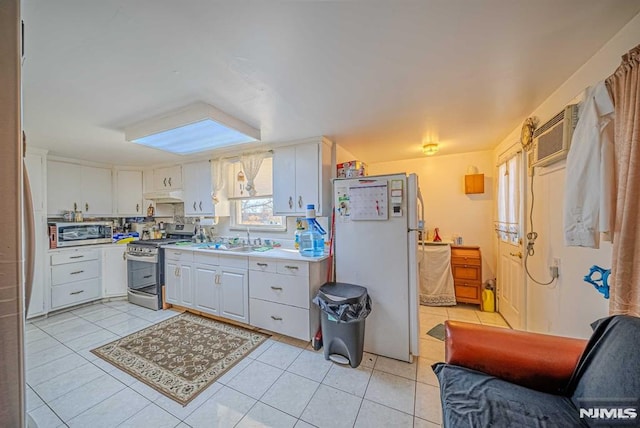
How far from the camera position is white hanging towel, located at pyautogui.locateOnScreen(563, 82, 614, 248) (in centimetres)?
112

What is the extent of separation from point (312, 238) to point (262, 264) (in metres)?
0.64

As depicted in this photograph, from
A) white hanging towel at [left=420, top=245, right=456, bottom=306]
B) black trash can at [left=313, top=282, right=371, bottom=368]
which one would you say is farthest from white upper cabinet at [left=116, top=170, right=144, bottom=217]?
white hanging towel at [left=420, top=245, right=456, bottom=306]

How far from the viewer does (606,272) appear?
4.00ft

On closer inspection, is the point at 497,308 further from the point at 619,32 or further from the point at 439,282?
the point at 619,32

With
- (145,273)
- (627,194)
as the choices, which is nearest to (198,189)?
(145,273)

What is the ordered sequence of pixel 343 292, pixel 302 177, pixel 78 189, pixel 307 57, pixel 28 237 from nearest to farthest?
pixel 28 237, pixel 307 57, pixel 343 292, pixel 302 177, pixel 78 189

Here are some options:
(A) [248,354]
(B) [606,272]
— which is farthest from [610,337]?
(A) [248,354]

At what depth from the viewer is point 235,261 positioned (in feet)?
8.87

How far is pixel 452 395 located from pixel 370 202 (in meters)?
1.50

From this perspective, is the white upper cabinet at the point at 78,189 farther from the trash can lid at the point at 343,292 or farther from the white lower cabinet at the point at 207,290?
the trash can lid at the point at 343,292

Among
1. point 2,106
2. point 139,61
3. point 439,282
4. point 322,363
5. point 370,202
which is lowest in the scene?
point 322,363

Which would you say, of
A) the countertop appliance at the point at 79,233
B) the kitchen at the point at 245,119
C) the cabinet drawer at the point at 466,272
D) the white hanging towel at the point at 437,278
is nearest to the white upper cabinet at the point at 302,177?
the kitchen at the point at 245,119

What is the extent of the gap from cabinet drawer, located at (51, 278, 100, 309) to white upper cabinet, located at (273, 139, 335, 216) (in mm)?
3060

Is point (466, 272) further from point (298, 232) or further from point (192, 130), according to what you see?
point (192, 130)
